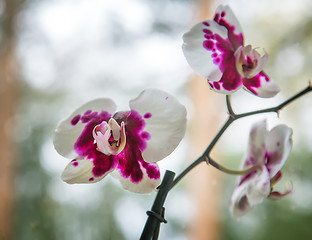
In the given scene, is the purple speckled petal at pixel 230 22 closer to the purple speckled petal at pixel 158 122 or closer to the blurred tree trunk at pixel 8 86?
the purple speckled petal at pixel 158 122

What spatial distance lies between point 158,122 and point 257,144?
0.36 ft

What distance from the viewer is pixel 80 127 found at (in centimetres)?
28

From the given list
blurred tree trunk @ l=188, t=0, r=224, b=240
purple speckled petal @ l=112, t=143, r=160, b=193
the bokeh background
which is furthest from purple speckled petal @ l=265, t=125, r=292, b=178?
blurred tree trunk @ l=188, t=0, r=224, b=240

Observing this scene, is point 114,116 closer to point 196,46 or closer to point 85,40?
point 196,46

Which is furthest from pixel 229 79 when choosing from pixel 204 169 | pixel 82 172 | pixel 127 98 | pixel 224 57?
pixel 127 98

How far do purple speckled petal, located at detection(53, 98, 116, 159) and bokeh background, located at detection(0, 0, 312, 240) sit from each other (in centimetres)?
108

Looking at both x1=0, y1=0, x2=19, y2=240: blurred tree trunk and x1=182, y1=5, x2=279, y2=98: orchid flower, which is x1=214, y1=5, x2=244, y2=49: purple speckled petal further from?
x1=0, y1=0, x2=19, y2=240: blurred tree trunk

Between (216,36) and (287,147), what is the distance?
0.10 meters

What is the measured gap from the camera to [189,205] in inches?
61.8

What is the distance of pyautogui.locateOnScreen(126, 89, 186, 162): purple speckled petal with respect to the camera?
0.86 ft

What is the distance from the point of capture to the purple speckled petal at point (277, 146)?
0.31 meters

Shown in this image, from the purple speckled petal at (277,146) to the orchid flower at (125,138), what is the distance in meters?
0.09

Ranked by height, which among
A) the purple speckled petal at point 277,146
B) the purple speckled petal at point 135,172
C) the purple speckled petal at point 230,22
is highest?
the purple speckled petal at point 230,22

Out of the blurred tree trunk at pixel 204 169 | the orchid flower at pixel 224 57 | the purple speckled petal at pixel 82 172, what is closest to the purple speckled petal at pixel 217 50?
the orchid flower at pixel 224 57
